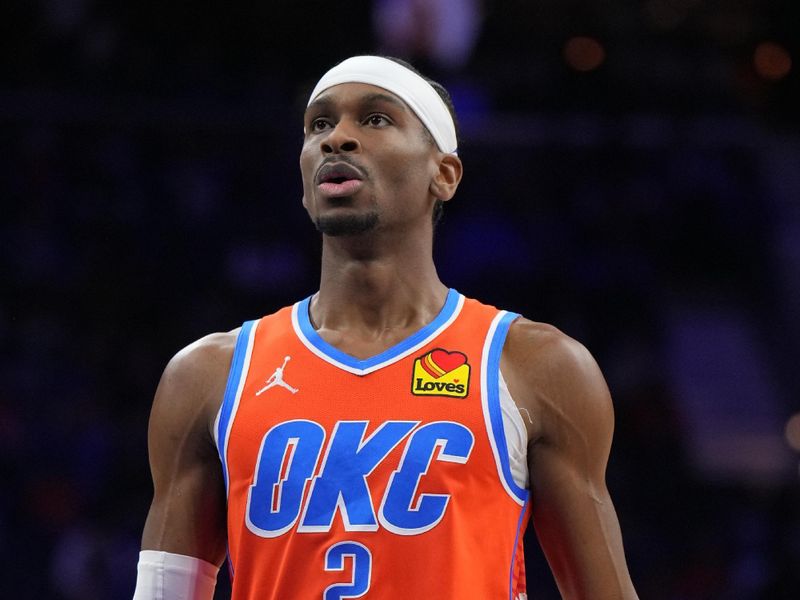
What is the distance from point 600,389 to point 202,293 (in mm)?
5537

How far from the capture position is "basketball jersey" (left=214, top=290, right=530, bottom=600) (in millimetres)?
2625

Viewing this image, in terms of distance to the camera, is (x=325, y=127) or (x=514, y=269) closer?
(x=325, y=127)

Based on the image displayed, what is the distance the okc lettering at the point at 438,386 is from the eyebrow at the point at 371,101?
0.72 meters

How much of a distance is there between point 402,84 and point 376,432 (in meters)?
0.91

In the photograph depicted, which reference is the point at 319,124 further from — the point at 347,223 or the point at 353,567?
the point at 353,567

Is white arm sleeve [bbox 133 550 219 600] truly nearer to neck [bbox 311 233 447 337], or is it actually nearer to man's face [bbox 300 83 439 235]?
neck [bbox 311 233 447 337]

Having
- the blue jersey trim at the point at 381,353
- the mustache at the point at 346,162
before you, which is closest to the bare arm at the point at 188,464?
the blue jersey trim at the point at 381,353

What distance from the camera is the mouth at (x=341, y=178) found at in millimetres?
2918

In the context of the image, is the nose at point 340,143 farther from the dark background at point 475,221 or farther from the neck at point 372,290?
the dark background at point 475,221

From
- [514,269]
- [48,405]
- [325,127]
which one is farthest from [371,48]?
[325,127]

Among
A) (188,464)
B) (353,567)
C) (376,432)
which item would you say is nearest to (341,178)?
(376,432)

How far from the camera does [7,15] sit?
8602 mm

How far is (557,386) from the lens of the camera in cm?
278

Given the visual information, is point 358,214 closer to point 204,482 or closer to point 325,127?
point 325,127
